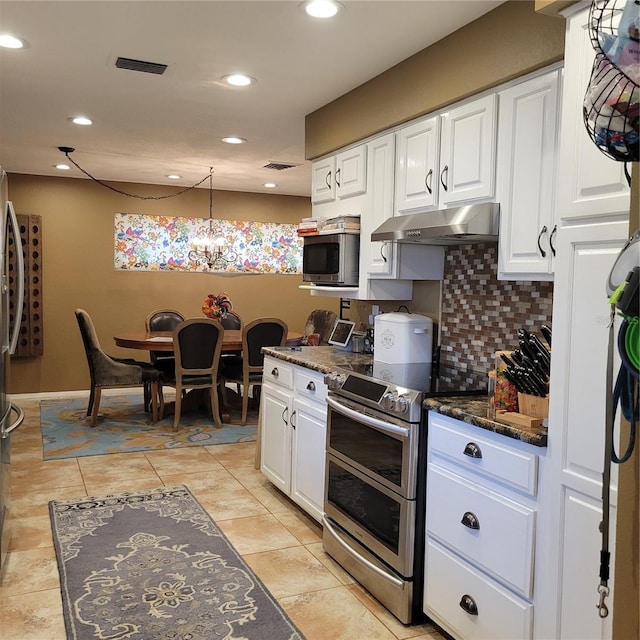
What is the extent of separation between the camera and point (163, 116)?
4.25m

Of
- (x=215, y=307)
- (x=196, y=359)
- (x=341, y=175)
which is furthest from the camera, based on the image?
(x=215, y=307)

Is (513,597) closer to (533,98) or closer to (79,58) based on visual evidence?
(533,98)

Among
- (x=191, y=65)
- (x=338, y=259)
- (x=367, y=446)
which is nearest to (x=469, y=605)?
(x=367, y=446)

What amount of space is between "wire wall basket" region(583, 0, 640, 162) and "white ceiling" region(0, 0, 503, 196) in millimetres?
1577

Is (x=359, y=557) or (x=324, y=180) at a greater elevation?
(x=324, y=180)

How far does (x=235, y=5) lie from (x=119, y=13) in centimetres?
50

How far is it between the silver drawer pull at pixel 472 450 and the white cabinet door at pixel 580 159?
81 cm

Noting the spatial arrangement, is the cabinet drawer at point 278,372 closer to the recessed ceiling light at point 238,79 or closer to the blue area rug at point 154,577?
the blue area rug at point 154,577

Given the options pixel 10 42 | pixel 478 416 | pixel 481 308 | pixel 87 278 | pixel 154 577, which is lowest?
pixel 154 577

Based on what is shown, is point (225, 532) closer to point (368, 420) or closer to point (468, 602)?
point (368, 420)

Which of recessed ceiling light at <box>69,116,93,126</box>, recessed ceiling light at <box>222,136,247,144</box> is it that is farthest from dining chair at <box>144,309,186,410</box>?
Result: recessed ceiling light at <box>69,116,93,126</box>

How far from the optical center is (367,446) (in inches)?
107

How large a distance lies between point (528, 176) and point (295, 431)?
75.3 inches

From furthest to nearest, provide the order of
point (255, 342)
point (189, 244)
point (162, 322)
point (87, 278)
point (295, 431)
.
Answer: point (189, 244)
point (87, 278)
point (162, 322)
point (255, 342)
point (295, 431)
